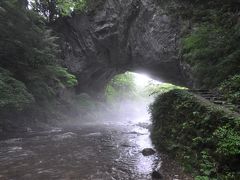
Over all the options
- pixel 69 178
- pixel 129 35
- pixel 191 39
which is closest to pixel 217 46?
pixel 191 39

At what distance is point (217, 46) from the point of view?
12.4 meters

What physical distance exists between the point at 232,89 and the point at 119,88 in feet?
139

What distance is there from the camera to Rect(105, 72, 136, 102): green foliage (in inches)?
1832

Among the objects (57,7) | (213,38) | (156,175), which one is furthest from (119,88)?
(156,175)

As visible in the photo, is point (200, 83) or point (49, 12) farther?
point (49, 12)

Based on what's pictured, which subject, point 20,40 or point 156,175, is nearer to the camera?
point 156,175

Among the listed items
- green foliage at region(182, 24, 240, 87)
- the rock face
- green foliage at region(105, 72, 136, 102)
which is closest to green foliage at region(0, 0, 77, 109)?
the rock face

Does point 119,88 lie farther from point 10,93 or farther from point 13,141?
point 13,141

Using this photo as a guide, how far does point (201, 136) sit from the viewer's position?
7516 mm

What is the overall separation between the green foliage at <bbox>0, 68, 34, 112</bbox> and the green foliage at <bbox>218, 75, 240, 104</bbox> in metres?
10.9

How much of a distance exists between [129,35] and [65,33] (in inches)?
321

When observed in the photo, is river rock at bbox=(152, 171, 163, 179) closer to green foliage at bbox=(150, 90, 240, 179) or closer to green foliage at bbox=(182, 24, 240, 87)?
green foliage at bbox=(150, 90, 240, 179)

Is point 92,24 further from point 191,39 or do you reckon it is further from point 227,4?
point 227,4

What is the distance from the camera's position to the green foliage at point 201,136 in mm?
5680
